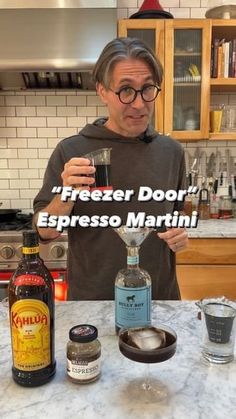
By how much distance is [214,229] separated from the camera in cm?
238

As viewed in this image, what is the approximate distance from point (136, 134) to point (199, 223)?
1379 mm

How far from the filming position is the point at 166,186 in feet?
4.58

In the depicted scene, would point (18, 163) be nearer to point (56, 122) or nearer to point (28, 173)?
point (28, 173)

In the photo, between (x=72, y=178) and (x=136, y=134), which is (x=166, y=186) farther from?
(x=72, y=178)

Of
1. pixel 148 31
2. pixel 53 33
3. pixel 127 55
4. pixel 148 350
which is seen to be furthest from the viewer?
pixel 148 31

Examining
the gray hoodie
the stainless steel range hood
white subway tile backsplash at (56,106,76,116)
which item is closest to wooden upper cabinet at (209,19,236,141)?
the stainless steel range hood

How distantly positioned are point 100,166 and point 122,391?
1.74 feet

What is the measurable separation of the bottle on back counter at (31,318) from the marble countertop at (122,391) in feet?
0.11

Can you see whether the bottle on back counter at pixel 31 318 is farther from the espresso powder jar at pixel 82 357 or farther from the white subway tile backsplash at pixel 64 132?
the white subway tile backsplash at pixel 64 132

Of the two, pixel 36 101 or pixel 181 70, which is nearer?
pixel 181 70

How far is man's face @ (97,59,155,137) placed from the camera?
1171mm

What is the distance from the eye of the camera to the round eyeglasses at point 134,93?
119 centimetres

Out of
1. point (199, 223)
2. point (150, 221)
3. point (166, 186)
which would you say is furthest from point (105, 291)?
point (199, 223)

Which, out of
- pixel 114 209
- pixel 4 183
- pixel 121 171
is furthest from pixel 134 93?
pixel 4 183
